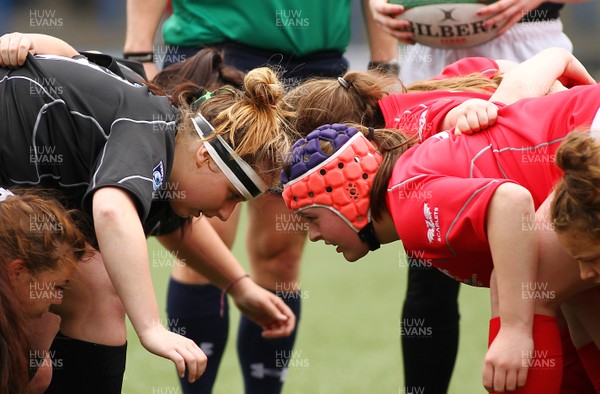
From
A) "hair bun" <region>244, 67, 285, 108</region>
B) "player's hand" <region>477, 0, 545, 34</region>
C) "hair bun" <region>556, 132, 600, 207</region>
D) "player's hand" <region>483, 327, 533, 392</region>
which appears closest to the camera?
"hair bun" <region>556, 132, 600, 207</region>

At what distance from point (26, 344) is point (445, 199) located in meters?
1.14

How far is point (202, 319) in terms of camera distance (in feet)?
12.7

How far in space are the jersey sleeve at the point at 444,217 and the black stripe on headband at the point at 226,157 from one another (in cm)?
49

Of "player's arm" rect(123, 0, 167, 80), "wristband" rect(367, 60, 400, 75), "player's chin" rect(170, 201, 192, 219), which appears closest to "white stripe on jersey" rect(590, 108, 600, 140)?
"player's chin" rect(170, 201, 192, 219)

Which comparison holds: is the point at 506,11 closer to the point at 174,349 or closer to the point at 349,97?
the point at 349,97

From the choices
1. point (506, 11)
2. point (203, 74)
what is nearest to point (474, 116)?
point (506, 11)

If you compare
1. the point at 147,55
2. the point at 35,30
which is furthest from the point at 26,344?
the point at 35,30

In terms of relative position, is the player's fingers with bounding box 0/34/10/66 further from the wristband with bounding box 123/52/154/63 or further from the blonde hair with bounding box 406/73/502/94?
the blonde hair with bounding box 406/73/502/94

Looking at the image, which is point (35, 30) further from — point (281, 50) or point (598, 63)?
point (281, 50)

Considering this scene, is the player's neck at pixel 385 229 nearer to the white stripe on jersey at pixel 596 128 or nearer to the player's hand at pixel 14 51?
the white stripe on jersey at pixel 596 128

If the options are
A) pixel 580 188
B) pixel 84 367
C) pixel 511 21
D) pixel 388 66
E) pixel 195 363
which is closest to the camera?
pixel 580 188

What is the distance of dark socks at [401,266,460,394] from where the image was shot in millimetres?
3666

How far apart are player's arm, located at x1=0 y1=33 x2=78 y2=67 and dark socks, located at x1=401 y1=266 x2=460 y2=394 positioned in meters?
1.48

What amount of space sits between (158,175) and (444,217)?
0.80 meters
